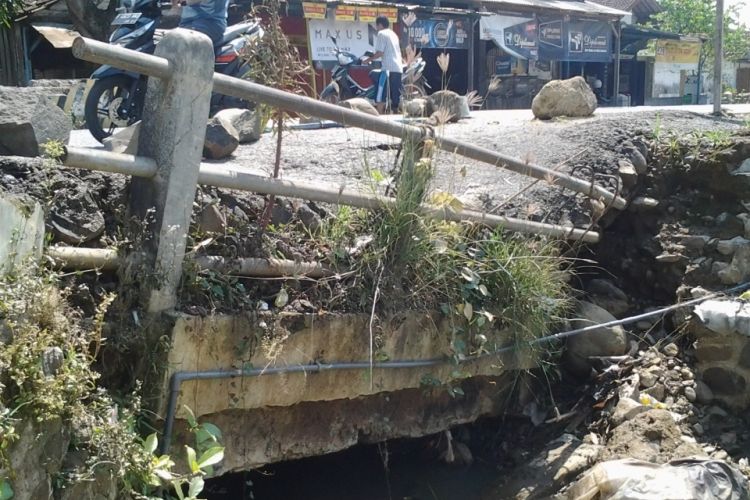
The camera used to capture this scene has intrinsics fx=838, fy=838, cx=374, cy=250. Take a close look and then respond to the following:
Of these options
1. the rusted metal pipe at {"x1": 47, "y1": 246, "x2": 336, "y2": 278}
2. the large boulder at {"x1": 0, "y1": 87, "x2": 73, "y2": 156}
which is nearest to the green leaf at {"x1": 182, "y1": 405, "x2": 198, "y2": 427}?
the rusted metal pipe at {"x1": 47, "y1": 246, "x2": 336, "y2": 278}

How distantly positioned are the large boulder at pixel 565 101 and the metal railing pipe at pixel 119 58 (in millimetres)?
5677

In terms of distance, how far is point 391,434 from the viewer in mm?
4781

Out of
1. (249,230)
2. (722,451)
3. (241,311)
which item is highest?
(249,230)

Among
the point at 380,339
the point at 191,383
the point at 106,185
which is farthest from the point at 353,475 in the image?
the point at 106,185

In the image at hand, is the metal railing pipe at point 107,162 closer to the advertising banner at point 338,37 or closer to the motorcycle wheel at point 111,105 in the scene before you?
the motorcycle wheel at point 111,105

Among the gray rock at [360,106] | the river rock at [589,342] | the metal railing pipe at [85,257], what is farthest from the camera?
the gray rock at [360,106]

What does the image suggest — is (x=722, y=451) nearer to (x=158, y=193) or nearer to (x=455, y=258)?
(x=455, y=258)

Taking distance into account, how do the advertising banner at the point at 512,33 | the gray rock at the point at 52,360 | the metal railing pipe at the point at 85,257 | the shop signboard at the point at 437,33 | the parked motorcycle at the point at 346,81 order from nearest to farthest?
the gray rock at the point at 52,360 → the metal railing pipe at the point at 85,257 → the parked motorcycle at the point at 346,81 → the shop signboard at the point at 437,33 → the advertising banner at the point at 512,33

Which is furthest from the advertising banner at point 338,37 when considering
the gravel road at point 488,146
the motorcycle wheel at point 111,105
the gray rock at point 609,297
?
the gray rock at point 609,297

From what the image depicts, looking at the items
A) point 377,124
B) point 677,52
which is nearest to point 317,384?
point 377,124

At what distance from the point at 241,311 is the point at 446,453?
7.18 feet

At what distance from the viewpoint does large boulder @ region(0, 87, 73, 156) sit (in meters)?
3.43

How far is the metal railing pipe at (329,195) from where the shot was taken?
140 inches

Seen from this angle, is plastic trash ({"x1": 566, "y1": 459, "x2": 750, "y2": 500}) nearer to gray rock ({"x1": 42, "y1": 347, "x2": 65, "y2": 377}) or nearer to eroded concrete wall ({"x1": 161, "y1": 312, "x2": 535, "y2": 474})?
eroded concrete wall ({"x1": 161, "y1": 312, "x2": 535, "y2": 474})
